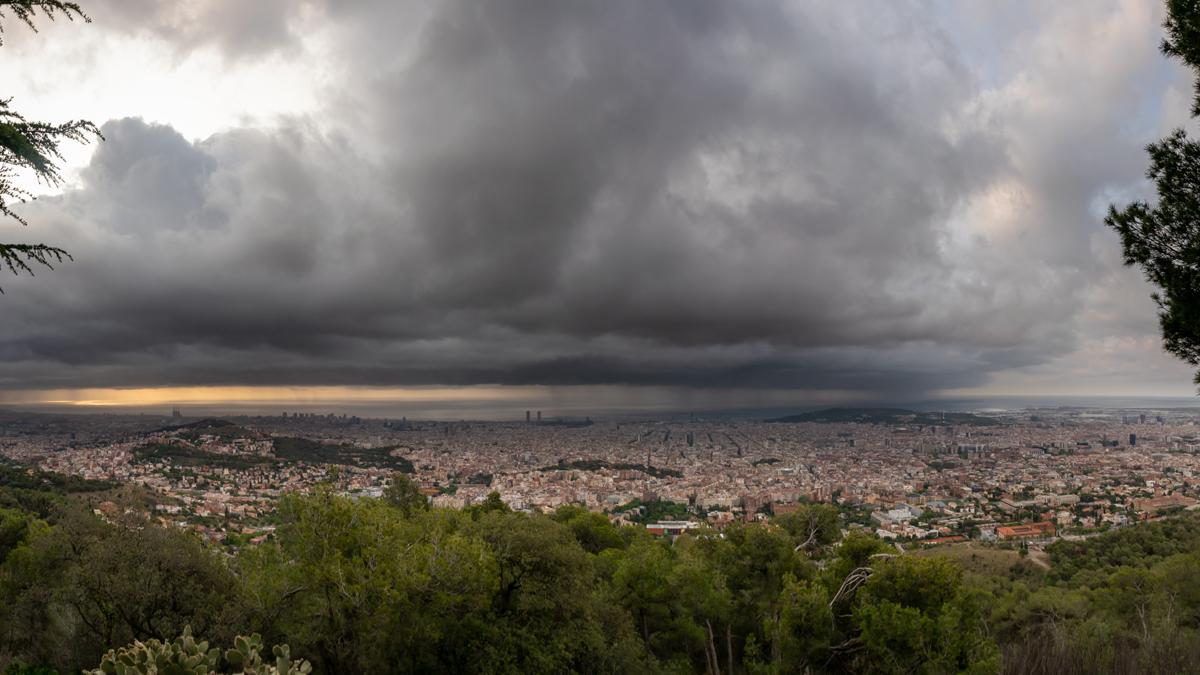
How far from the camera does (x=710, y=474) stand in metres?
98.1

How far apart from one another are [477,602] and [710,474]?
299 feet

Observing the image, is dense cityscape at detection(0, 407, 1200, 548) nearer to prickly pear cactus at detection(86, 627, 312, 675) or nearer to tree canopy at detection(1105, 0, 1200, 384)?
tree canopy at detection(1105, 0, 1200, 384)

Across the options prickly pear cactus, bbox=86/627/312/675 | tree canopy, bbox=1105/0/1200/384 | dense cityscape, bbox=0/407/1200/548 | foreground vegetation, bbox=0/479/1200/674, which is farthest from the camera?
dense cityscape, bbox=0/407/1200/548

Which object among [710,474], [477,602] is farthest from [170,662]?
[710,474]

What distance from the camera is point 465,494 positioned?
6956 cm

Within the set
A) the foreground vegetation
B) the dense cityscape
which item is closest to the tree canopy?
the foreground vegetation

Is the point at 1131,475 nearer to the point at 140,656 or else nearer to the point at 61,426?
the point at 140,656

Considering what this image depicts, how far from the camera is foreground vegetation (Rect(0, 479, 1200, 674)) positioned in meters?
11.3

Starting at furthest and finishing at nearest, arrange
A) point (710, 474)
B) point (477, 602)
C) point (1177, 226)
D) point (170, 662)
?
1. point (710, 474)
2. point (477, 602)
3. point (1177, 226)
4. point (170, 662)

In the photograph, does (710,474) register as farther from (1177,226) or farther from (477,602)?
(1177,226)

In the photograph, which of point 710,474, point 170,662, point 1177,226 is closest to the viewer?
point 170,662

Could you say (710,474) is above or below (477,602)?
below

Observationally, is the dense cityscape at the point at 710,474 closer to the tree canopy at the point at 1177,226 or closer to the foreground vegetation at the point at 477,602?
the foreground vegetation at the point at 477,602

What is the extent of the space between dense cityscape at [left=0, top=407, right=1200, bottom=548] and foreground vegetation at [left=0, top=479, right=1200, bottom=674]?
49.3 feet
